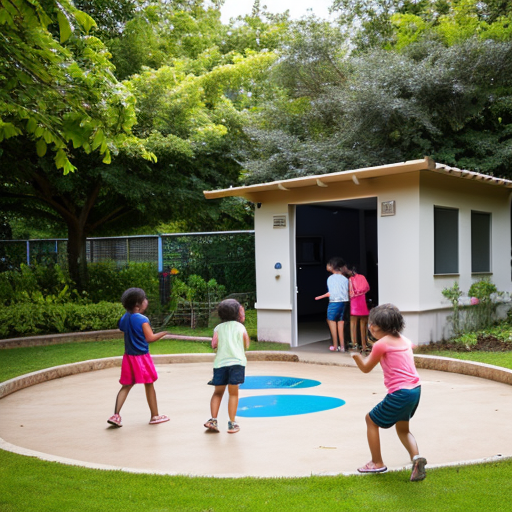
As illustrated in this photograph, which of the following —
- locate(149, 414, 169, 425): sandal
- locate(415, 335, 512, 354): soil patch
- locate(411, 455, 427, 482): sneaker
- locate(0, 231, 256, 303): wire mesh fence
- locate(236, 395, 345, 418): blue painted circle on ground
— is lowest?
locate(236, 395, 345, 418): blue painted circle on ground

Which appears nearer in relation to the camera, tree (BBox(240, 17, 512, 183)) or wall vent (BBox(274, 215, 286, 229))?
wall vent (BBox(274, 215, 286, 229))

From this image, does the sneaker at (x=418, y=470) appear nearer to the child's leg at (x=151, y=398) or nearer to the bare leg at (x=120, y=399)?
the child's leg at (x=151, y=398)

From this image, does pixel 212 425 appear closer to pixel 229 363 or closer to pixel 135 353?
pixel 229 363

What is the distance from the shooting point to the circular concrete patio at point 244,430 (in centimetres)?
495

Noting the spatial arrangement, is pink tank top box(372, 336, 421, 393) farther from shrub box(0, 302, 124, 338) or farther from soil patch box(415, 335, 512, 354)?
shrub box(0, 302, 124, 338)

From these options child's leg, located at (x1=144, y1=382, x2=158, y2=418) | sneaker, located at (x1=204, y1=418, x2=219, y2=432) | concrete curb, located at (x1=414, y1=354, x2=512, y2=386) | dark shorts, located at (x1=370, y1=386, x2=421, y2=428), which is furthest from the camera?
concrete curb, located at (x1=414, y1=354, x2=512, y2=386)

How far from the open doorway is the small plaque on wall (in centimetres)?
502

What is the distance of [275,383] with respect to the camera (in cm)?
873

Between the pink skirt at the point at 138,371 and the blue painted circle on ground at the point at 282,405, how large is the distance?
119 cm

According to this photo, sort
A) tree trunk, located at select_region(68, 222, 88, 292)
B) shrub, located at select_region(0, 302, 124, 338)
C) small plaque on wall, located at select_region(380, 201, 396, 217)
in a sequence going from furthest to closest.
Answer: tree trunk, located at select_region(68, 222, 88, 292) → shrub, located at select_region(0, 302, 124, 338) → small plaque on wall, located at select_region(380, 201, 396, 217)

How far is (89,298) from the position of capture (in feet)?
51.6

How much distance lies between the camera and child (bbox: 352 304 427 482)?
4328mm

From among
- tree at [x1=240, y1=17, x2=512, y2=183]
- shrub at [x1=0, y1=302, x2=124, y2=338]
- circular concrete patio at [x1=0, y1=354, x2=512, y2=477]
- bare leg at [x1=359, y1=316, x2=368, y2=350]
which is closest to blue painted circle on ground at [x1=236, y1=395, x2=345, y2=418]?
circular concrete patio at [x1=0, y1=354, x2=512, y2=477]

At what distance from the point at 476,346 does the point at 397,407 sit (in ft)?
21.5
